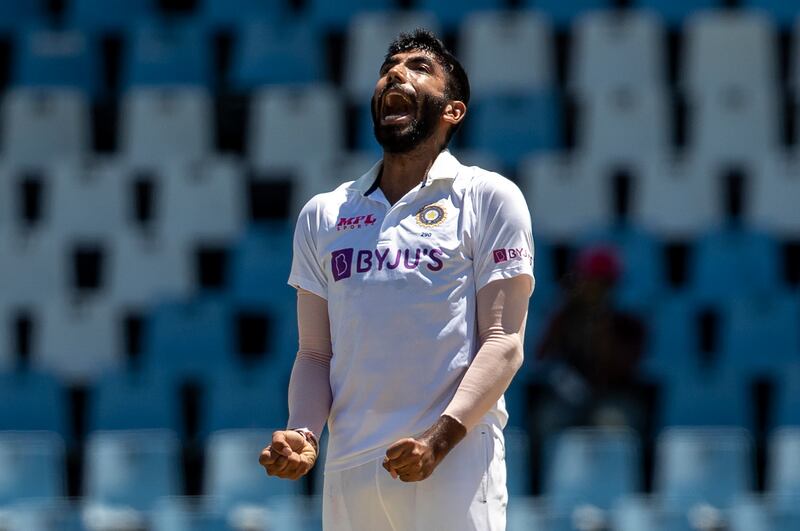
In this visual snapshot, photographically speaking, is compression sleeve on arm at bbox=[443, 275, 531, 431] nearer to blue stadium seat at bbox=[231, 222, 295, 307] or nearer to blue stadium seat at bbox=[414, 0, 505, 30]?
blue stadium seat at bbox=[231, 222, 295, 307]

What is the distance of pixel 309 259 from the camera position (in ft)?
10.7

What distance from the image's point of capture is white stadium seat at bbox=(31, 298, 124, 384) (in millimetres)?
7523

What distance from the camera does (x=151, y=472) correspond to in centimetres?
657

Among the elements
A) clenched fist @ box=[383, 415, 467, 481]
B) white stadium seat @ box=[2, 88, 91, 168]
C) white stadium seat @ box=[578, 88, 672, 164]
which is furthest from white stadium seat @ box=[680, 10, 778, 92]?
clenched fist @ box=[383, 415, 467, 481]

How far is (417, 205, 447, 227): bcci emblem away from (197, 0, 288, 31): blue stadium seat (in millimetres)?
5851

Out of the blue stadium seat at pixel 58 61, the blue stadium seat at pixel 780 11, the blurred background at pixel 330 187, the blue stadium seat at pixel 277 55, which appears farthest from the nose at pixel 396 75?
the blue stadium seat at pixel 58 61

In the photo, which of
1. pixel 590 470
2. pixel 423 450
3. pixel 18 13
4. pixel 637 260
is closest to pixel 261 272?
pixel 637 260

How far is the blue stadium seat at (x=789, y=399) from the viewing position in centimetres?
655

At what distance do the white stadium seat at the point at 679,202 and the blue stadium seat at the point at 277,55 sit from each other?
Answer: 2.17 metres

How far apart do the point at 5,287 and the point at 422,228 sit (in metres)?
5.23

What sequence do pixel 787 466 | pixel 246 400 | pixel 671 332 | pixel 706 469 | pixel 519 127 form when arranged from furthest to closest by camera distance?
1. pixel 519 127
2. pixel 671 332
3. pixel 246 400
4. pixel 706 469
5. pixel 787 466

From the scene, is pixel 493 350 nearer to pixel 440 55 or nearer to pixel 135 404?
pixel 440 55

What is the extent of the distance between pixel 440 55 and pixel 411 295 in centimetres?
57

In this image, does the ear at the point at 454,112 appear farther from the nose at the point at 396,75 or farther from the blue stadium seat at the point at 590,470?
the blue stadium seat at the point at 590,470
